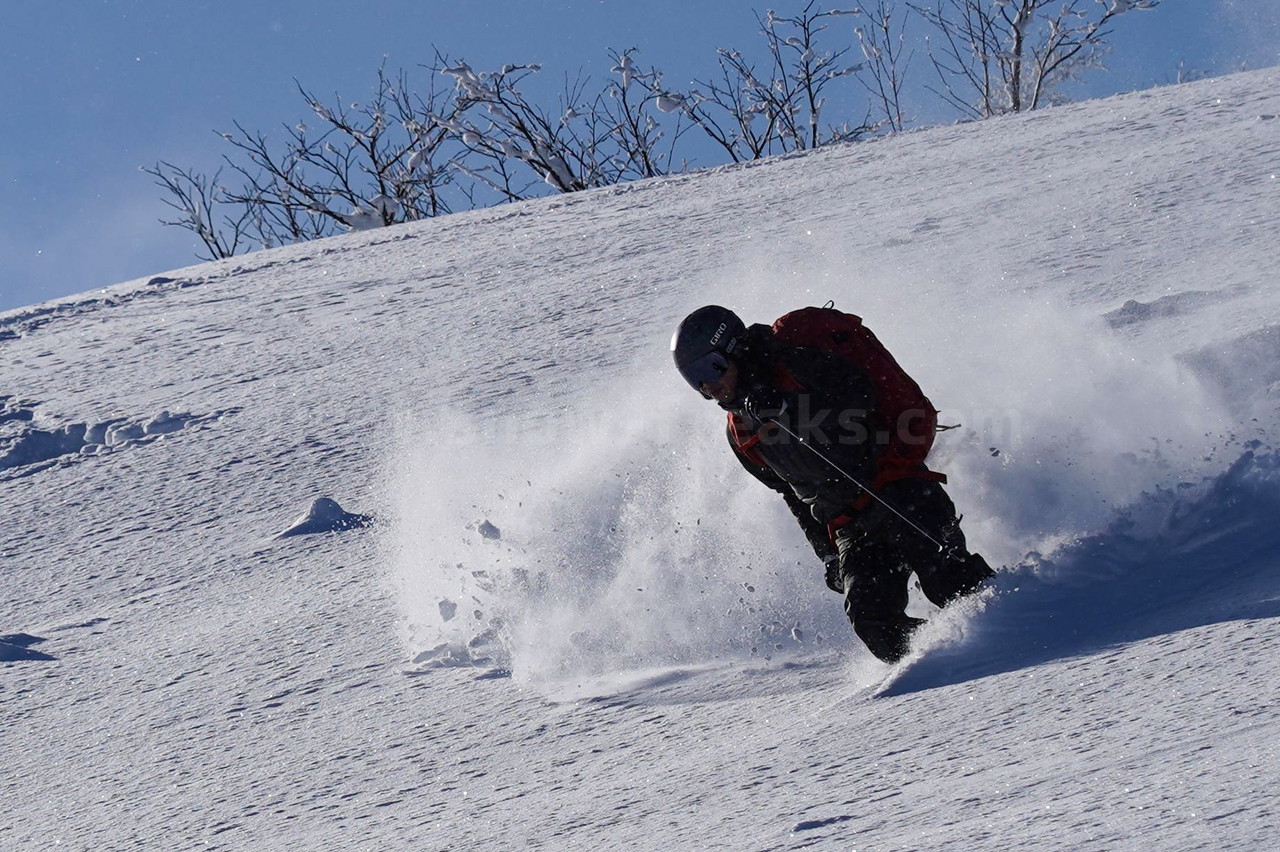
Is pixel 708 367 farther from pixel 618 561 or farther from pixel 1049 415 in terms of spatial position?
pixel 1049 415

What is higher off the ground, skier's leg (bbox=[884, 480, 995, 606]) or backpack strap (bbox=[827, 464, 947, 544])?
backpack strap (bbox=[827, 464, 947, 544])

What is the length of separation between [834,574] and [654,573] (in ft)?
2.75

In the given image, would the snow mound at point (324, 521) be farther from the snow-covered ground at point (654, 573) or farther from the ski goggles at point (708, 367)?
the ski goggles at point (708, 367)

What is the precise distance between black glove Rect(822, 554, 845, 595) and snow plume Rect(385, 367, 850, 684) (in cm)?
18

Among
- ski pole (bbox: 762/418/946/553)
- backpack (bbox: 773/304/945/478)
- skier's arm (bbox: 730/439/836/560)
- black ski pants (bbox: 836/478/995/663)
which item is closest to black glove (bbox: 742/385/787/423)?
ski pole (bbox: 762/418/946/553)

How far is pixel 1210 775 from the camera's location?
7.72ft

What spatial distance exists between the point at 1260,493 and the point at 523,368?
18.4 feet

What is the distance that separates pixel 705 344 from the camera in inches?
159

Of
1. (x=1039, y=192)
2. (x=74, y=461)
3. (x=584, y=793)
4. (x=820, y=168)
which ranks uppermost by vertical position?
(x=820, y=168)

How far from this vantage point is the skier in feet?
13.3

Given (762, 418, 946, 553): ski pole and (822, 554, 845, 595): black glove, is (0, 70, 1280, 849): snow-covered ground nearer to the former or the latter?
(822, 554, 845, 595): black glove

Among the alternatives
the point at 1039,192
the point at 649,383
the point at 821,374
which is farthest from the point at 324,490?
the point at 1039,192

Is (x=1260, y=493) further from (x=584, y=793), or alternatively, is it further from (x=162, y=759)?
(x=162, y=759)

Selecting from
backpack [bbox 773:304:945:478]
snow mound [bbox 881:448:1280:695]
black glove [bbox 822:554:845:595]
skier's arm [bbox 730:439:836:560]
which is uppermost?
backpack [bbox 773:304:945:478]
